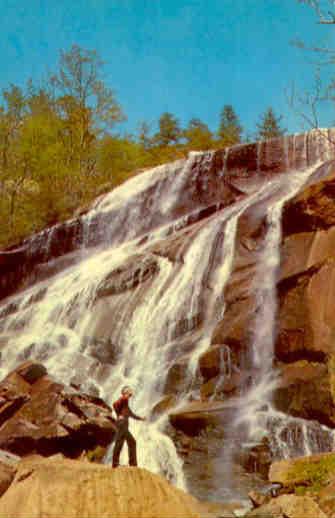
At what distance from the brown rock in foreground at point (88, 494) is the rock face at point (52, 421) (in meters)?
5.34

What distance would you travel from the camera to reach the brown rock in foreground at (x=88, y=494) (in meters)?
6.74

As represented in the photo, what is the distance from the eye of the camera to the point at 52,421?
12.8 metres

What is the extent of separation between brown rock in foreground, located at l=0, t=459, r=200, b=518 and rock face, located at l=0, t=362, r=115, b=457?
534 centimetres

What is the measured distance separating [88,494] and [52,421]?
620 centimetres

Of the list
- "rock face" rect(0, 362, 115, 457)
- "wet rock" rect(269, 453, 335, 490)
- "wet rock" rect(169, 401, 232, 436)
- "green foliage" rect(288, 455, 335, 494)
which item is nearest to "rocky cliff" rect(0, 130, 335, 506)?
"wet rock" rect(169, 401, 232, 436)

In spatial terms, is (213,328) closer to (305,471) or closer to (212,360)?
(212,360)

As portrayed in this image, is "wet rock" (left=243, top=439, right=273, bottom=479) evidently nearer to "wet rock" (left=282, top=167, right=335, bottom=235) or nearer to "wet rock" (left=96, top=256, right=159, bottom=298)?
"wet rock" (left=282, top=167, right=335, bottom=235)

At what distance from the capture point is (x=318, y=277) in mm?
14664

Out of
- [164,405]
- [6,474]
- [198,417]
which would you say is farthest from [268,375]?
[6,474]

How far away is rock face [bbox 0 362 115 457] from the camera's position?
12469 millimetres

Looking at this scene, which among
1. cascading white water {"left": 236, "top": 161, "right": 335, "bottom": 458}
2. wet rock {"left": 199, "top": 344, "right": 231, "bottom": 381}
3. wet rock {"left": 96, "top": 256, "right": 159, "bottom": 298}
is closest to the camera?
cascading white water {"left": 236, "top": 161, "right": 335, "bottom": 458}

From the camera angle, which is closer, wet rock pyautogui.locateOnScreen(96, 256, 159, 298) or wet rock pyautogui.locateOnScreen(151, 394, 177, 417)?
wet rock pyautogui.locateOnScreen(151, 394, 177, 417)

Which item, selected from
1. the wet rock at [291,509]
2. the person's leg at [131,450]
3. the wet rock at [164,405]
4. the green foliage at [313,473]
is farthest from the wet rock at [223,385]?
the wet rock at [291,509]

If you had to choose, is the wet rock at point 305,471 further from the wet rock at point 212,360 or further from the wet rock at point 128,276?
the wet rock at point 128,276
